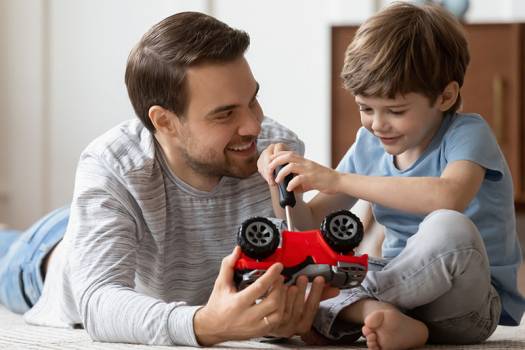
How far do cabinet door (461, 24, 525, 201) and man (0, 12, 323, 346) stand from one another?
6.03 ft

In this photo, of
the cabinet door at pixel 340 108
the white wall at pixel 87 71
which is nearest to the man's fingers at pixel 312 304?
the cabinet door at pixel 340 108

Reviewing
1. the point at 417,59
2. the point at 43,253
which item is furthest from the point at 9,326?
the point at 417,59

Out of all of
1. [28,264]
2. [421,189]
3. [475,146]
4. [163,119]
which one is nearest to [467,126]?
[475,146]

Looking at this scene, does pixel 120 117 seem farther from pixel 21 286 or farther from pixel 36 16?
pixel 21 286

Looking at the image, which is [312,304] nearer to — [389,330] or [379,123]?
[389,330]

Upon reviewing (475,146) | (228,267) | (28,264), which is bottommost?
(28,264)

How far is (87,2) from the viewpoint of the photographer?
4.05 meters

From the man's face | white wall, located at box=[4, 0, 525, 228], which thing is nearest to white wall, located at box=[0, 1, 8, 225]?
white wall, located at box=[4, 0, 525, 228]

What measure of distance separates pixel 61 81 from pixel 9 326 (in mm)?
2438

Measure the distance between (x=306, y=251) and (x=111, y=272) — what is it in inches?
12.6

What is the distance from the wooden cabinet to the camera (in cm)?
331

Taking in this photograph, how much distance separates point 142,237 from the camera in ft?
4.90

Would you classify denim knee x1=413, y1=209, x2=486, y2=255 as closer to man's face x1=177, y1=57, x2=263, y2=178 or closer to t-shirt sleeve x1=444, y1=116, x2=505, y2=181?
t-shirt sleeve x1=444, y1=116, x2=505, y2=181

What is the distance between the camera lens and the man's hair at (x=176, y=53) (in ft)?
4.75
